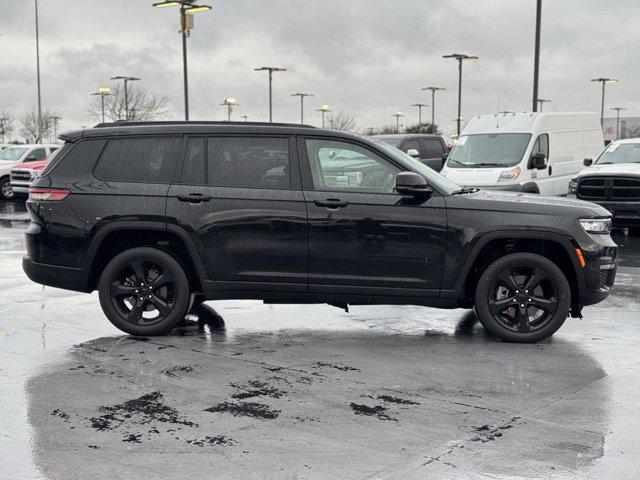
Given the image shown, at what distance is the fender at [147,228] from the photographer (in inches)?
290

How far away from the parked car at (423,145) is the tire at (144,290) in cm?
1567

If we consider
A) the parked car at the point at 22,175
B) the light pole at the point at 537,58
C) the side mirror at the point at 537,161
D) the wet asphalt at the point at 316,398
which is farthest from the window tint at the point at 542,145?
the parked car at the point at 22,175

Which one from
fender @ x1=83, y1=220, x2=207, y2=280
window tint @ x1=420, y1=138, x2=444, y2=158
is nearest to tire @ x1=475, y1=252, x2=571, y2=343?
fender @ x1=83, y1=220, x2=207, y2=280

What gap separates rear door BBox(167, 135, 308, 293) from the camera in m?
7.27

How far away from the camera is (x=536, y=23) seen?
2800 cm

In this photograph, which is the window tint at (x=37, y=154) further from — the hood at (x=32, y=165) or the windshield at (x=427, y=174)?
the windshield at (x=427, y=174)

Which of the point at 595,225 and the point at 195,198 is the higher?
the point at 195,198

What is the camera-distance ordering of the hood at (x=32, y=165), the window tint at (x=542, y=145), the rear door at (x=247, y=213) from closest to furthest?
the rear door at (x=247, y=213) → the window tint at (x=542, y=145) → the hood at (x=32, y=165)

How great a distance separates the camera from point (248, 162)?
746cm

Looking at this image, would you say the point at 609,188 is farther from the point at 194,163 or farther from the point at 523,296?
the point at 194,163

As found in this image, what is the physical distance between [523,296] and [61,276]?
4018 millimetres

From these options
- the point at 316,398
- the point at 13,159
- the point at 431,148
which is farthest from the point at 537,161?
the point at 13,159

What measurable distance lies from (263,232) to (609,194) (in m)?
11.1

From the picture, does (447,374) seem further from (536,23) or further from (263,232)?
(536,23)
